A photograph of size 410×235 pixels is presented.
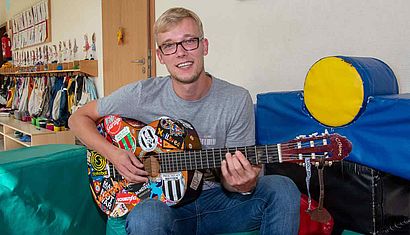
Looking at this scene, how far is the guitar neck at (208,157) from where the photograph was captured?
1.17 m

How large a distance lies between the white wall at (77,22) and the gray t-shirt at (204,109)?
2.60 meters

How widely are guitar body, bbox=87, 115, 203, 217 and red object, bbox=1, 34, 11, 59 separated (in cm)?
712

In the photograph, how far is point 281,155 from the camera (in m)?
1.16

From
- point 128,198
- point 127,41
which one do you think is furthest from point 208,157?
point 127,41

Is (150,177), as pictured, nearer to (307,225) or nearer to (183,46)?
(183,46)

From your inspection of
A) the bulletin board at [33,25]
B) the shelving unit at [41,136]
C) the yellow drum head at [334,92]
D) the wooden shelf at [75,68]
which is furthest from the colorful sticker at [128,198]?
the bulletin board at [33,25]

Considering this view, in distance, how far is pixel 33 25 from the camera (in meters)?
6.01

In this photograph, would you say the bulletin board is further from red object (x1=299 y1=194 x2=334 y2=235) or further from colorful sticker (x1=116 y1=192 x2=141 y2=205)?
red object (x1=299 y1=194 x2=334 y2=235)

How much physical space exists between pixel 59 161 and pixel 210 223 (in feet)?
1.96

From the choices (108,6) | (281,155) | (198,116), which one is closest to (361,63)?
(281,155)

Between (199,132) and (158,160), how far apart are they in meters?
0.17

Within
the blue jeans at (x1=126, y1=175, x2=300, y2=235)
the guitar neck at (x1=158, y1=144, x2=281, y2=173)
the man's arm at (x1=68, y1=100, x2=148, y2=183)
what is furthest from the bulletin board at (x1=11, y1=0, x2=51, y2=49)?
the blue jeans at (x1=126, y1=175, x2=300, y2=235)

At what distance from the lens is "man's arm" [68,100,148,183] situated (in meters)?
1.36

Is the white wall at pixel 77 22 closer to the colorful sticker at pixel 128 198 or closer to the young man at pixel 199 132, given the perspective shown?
the young man at pixel 199 132
